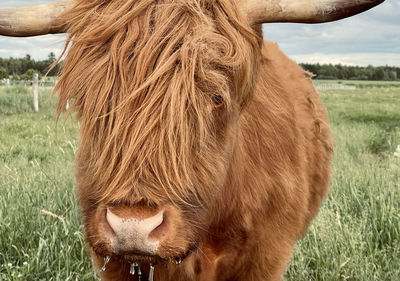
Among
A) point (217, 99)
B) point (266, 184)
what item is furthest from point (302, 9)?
point (266, 184)

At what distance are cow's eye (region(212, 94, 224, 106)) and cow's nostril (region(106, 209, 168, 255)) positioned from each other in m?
0.59

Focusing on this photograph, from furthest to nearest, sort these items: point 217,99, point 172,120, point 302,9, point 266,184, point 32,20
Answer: point 266,184
point 32,20
point 302,9
point 217,99
point 172,120

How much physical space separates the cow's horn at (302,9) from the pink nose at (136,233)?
114cm

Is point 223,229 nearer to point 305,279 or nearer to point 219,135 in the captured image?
point 219,135

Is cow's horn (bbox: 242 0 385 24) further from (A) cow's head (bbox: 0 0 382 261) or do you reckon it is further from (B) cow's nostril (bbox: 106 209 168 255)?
(B) cow's nostril (bbox: 106 209 168 255)

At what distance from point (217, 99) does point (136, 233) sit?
2.38 feet

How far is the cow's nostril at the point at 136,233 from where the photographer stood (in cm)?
169

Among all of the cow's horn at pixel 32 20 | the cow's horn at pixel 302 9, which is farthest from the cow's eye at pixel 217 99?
the cow's horn at pixel 32 20

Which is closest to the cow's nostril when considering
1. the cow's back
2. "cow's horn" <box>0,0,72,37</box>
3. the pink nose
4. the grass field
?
the pink nose

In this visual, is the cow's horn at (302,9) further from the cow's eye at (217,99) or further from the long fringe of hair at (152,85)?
the cow's eye at (217,99)

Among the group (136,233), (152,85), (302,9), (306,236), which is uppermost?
(302,9)

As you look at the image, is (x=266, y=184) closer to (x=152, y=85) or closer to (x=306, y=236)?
(x=152, y=85)

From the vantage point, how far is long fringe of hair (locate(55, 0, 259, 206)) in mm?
1841

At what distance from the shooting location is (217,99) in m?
2.06
